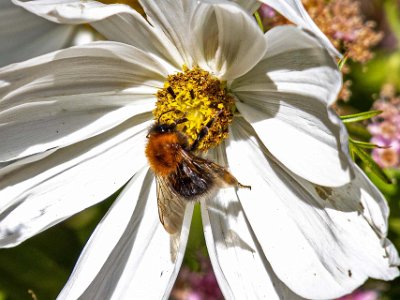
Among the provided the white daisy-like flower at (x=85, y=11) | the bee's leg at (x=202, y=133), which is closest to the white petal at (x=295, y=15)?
the white daisy-like flower at (x=85, y=11)

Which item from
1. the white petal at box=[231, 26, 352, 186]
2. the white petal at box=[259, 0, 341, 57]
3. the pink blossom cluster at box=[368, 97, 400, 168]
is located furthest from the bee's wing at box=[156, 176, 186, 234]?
the pink blossom cluster at box=[368, 97, 400, 168]

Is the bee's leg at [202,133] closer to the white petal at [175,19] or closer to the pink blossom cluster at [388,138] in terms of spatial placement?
the white petal at [175,19]

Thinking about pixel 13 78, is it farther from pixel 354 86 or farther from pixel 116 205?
pixel 354 86

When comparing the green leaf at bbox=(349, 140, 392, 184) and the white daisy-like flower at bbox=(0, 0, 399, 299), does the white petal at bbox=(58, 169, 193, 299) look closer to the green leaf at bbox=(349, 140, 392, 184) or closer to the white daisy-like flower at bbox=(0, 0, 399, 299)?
the white daisy-like flower at bbox=(0, 0, 399, 299)

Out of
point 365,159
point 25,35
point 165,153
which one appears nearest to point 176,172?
point 165,153

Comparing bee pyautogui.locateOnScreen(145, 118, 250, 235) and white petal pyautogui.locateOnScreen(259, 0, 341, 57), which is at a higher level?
white petal pyautogui.locateOnScreen(259, 0, 341, 57)

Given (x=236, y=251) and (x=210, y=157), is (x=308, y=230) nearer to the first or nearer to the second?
(x=236, y=251)
